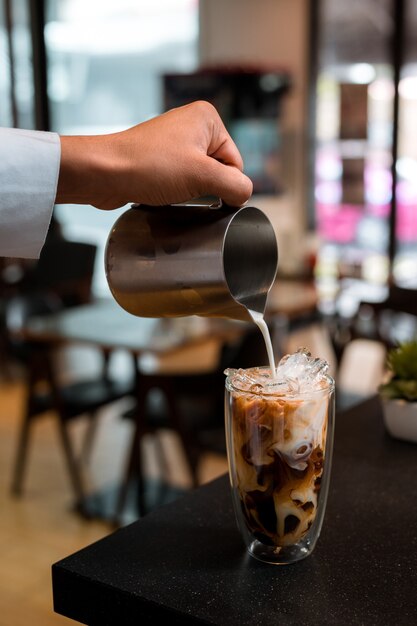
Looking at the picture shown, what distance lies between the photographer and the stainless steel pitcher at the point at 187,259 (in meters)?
1.04

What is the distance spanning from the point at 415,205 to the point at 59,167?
5445mm

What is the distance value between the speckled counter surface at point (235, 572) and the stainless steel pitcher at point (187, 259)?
297 mm

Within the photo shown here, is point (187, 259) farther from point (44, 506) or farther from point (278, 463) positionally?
point (44, 506)

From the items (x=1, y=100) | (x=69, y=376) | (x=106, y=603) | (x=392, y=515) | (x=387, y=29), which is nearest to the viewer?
(x=106, y=603)

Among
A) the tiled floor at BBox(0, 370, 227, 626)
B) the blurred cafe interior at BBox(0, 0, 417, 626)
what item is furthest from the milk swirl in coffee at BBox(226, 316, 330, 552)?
the blurred cafe interior at BBox(0, 0, 417, 626)

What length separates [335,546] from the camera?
3.53ft

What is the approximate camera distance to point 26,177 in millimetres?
999

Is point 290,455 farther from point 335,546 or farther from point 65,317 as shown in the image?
point 65,317

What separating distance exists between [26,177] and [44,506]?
2562 mm

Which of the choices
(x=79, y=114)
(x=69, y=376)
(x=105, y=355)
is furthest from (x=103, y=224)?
(x=105, y=355)

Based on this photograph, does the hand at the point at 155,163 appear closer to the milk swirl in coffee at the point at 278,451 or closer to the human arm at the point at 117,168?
the human arm at the point at 117,168

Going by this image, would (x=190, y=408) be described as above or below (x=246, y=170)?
below

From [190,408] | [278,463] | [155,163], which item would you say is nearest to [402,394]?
[278,463]

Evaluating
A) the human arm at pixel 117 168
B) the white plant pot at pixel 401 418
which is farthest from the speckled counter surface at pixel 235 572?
the human arm at pixel 117 168
